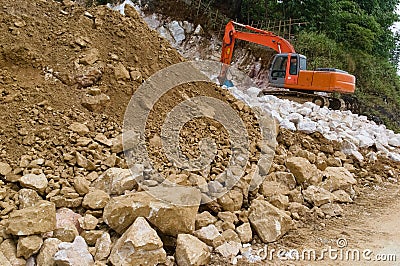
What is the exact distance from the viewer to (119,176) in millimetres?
3016

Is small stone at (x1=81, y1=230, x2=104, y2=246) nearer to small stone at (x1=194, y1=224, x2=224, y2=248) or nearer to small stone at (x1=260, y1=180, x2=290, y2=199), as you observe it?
small stone at (x1=194, y1=224, x2=224, y2=248)

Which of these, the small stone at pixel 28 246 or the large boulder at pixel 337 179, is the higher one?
the large boulder at pixel 337 179

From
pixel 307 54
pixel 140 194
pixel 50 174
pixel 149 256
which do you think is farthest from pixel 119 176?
pixel 307 54

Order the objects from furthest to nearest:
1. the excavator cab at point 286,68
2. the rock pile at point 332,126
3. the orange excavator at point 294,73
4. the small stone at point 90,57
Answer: the excavator cab at point 286,68 < the orange excavator at point 294,73 < the rock pile at point 332,126 < the small stone at point 90,57

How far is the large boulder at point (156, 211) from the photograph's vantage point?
260cm

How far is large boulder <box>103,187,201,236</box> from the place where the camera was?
2600 millimetres

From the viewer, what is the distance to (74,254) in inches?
91.4

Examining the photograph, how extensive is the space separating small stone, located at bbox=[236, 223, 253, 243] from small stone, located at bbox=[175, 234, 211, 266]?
0.43 metres

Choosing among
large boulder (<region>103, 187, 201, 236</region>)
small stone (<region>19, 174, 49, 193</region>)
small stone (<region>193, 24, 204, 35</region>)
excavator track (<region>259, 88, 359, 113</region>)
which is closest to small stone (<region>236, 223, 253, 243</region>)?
large boulder (<region>103, 187, 201, 236</region>)

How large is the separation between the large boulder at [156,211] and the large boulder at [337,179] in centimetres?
209

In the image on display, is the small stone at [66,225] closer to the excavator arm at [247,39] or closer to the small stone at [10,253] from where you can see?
the small stone at [10,253]

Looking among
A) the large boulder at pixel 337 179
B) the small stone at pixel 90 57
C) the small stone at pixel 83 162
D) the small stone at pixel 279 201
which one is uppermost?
the small stone at pixel 90 57

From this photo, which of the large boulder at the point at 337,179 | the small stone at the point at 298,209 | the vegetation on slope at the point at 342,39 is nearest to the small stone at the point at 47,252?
the small stone at the point at 298,209

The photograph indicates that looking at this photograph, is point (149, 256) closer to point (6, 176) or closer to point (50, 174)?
point (50, 174)
